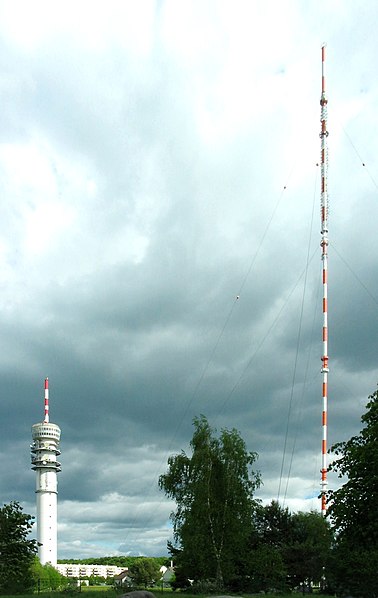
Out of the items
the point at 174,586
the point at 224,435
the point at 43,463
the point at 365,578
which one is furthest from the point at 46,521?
the point at 365,578

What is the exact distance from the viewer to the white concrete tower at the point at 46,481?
17550 cm

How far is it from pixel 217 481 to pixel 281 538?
11.5 m

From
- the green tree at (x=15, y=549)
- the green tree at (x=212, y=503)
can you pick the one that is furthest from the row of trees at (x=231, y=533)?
the green tree at (x=15, y=549)

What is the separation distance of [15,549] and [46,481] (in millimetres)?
121992

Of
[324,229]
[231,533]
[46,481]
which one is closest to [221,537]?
[231,533]

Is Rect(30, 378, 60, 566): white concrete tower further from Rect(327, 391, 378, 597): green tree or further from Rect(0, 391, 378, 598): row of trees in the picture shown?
Rect(327, 391, 378, 597): green tree

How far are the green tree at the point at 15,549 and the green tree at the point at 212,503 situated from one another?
514 inches

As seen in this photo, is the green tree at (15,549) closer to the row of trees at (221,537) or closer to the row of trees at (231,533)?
the row of trees at (221,537)

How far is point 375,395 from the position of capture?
37.6 meters

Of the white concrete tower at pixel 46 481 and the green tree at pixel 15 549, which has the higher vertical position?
the white concrete tower at pixel 46 481

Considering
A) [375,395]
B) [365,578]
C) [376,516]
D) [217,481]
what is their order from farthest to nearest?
[217,481]
[365,578]
[375,395]
[376,516]

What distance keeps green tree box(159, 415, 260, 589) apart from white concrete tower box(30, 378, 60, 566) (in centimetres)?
10975

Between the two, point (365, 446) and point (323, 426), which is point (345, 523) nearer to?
point (365, 446)

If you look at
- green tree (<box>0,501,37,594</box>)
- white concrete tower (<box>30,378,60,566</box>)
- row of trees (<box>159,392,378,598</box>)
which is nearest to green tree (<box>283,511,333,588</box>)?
row of trees (<box>159,392,378,598</box>)
